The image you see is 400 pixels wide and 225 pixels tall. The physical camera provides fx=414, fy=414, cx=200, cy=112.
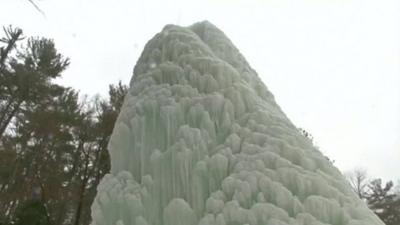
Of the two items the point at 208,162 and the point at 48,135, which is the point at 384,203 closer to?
the point at 48,135

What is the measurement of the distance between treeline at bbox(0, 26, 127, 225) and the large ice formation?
41.3ft

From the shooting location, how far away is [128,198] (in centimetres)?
266

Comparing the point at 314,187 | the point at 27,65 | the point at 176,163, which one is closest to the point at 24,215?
the point at 176,163

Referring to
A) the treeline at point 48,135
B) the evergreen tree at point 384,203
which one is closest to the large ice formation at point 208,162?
the treeline at point 48,135

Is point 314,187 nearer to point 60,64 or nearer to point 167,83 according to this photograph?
point 167,83

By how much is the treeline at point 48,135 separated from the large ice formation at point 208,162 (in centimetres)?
1259

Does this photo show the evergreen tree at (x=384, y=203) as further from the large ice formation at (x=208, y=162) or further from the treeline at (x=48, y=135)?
the large ice formation at (x=208, y=162)

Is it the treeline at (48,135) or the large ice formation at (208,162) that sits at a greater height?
the treeline at (48,135)

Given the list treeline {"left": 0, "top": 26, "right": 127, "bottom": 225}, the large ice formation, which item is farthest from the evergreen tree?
the large ice formation

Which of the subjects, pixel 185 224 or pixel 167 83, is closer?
pixel 185 224

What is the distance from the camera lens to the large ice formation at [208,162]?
2.50 metres

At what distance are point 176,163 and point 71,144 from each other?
63.0ft

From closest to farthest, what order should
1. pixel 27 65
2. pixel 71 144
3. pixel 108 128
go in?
pixel 108 128, pixel 27 65, pixel 71 144

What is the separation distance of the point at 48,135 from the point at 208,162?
54.1ft
